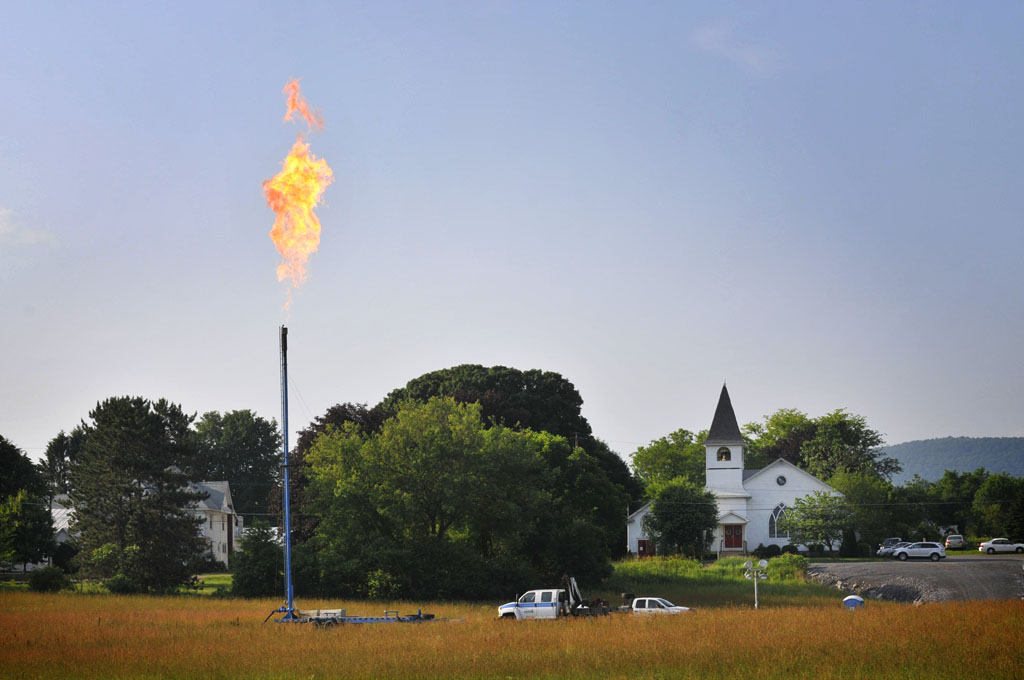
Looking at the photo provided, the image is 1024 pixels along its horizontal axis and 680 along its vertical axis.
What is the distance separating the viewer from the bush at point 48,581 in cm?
4744

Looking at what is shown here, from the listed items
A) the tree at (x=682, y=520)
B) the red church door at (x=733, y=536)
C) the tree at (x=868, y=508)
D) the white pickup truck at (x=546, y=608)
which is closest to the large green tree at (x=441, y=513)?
the white pickup truck at (x=546, y=608)

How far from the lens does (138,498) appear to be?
1966 inches

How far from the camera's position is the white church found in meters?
81.7

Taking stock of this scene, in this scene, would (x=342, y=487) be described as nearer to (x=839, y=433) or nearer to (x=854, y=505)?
(x=854, y=505)

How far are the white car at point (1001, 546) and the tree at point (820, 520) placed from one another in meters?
12.1

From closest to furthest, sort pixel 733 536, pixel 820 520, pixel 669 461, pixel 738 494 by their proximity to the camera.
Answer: pixel 820 520 → pixel 733 536 → pixel 738 494 → pixel 669 461

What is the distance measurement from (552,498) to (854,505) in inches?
1434

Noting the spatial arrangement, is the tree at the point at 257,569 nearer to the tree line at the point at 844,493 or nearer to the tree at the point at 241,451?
the tree line at the point at 844,493

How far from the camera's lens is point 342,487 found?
47.0 metres

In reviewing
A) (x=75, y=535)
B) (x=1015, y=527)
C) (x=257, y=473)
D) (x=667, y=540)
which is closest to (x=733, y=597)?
(x=667, y=540)

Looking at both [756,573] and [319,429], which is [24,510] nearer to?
[319,429]

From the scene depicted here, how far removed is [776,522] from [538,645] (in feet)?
202

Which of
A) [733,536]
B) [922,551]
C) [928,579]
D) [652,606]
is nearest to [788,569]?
[928,579]

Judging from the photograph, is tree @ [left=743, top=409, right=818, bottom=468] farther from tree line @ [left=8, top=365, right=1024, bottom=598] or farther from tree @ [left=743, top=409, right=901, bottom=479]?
tree line @ [left=8, top=365, right=1024, bottom=598]
